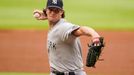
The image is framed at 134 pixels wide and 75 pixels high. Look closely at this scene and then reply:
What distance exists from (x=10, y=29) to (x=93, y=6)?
82.4 inches

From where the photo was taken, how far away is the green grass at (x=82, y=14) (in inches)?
433

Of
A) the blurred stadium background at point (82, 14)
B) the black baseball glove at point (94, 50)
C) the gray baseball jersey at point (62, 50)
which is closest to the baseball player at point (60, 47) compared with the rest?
the gray baseball jersey at point (62, 50)

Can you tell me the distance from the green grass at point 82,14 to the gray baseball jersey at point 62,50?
569 cm

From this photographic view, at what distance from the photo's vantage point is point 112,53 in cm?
952

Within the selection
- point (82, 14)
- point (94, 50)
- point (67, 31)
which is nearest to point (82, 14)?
point (82, 14)

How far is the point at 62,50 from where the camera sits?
195 inches

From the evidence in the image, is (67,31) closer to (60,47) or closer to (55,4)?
(60,47)

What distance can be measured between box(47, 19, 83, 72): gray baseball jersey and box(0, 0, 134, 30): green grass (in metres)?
5.69

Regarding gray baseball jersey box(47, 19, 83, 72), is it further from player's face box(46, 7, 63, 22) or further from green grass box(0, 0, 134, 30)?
green grass box(0, 0, 134, 30)

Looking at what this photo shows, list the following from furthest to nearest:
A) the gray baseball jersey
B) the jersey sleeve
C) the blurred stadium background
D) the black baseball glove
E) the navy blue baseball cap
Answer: the blurred stadium background, the navy blue baseball cap, the gray baseball jersey, the jersey sleeve, the black baseball glove

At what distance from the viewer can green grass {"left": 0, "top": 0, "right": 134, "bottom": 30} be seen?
10992 millimetres

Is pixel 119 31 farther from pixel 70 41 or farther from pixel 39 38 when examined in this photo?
pixel 70 41

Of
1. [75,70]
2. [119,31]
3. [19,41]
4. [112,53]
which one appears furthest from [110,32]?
[75,70]

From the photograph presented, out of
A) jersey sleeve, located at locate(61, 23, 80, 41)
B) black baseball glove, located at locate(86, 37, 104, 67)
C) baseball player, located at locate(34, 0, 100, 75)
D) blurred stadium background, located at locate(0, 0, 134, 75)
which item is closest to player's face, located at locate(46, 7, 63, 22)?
baseball player, located at locate(34, 0, 100, 75)
